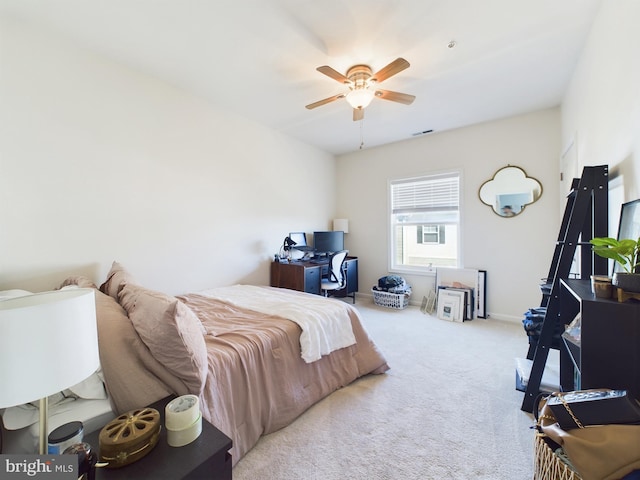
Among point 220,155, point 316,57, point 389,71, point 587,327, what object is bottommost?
point 587,327

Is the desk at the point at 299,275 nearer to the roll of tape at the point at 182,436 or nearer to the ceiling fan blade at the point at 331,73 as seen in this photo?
the ceiling fan blade at the point at 331,73

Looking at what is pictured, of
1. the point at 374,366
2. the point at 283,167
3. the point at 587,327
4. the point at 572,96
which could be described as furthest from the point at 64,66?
the point at 572,96

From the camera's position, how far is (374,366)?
2.32 meters

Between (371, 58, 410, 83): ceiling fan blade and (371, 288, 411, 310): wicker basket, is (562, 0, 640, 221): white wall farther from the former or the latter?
(371, 288, 411, 310): wicker basket

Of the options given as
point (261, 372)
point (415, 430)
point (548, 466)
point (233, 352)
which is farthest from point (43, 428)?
point (415, 430)

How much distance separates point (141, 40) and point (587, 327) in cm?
336

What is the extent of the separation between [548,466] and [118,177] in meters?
3.33

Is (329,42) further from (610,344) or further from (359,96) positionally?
(610,344)

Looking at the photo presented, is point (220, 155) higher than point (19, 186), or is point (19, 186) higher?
point (220, 155)

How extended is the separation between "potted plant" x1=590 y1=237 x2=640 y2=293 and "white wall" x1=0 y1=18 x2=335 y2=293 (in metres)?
3.27

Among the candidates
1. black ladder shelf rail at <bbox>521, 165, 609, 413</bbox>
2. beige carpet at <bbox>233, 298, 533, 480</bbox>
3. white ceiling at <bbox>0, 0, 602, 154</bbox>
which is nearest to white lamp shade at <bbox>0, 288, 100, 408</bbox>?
beige carpet at <bbox>233, 298, 533, 480</bbox>

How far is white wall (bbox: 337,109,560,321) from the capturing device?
3408 mm

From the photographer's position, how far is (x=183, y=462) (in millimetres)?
866

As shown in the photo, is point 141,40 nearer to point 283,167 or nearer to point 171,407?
point 283,167
